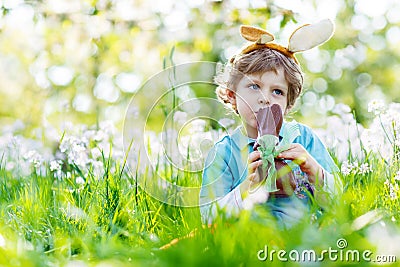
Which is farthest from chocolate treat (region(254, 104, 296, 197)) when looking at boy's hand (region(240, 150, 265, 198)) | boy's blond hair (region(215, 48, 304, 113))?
boy's blond hair (region(215, 48, 304, 113))

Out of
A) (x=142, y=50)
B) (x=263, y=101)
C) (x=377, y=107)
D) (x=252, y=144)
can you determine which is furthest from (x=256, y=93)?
(x=142, y=50)

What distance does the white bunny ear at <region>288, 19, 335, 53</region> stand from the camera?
2.33m

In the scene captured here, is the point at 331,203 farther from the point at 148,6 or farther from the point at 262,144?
the point at 148,6

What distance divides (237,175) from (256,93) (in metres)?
0.33

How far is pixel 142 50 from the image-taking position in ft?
24.7

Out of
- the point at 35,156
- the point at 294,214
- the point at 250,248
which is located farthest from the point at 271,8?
the point at 250,248

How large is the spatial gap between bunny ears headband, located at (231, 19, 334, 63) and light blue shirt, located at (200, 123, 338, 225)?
0.32m

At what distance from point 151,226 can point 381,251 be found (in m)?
1.07

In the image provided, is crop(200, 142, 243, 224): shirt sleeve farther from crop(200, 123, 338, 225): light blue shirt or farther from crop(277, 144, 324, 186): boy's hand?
crop(277, 144, 324, 186): boy's hand

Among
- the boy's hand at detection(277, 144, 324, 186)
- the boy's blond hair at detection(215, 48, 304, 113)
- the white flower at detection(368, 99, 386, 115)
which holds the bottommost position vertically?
the boy's hand at detection(277, 144, 324, 186)

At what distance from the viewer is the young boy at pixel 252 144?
2.13 meters

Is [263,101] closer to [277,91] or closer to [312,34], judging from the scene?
[277,91]

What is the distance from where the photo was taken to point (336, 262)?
1238 millimetres

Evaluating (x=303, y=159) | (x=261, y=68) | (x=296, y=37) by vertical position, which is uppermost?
(x=296, y=37)
